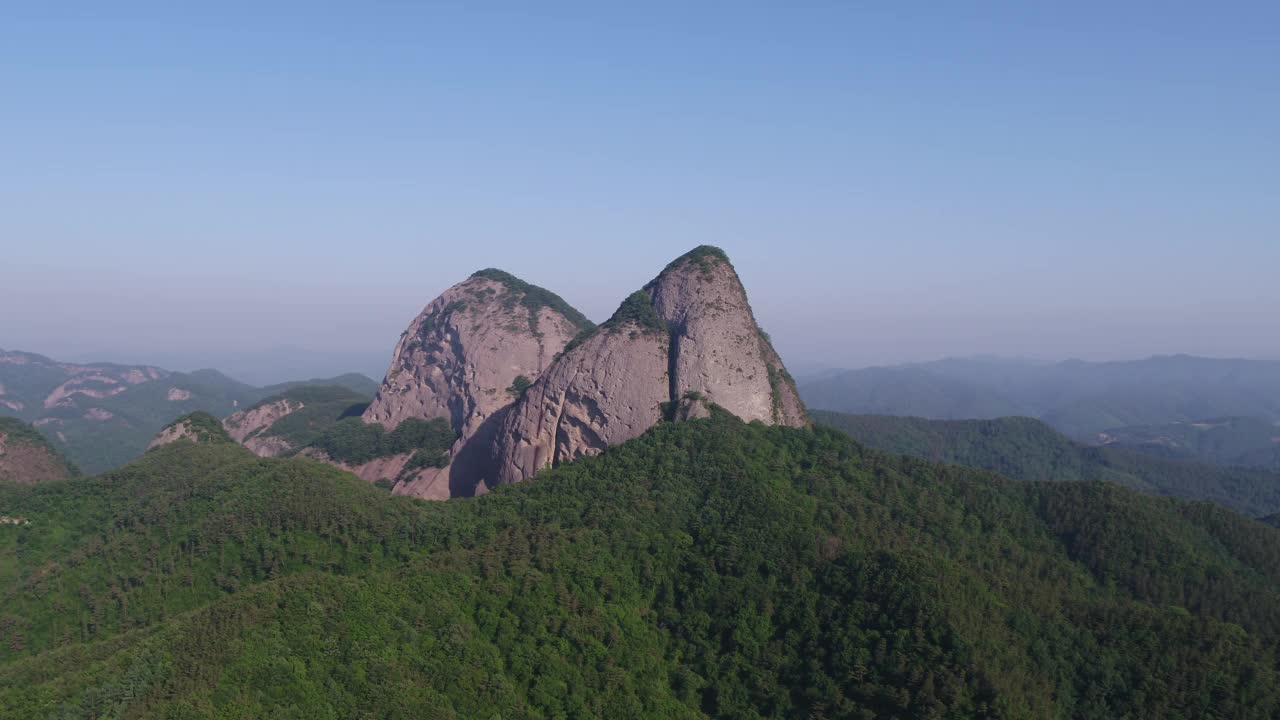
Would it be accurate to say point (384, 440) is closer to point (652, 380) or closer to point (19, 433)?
point (19, 433)

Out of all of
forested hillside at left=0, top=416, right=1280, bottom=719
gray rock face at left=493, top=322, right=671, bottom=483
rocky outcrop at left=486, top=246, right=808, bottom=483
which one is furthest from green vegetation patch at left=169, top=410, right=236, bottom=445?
gray rock face at left=493, top=322, right=671, bottom=483

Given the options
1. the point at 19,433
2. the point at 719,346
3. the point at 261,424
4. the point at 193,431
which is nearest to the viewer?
the point at 719,346

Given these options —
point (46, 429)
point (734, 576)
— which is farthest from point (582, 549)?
point (46, 429)

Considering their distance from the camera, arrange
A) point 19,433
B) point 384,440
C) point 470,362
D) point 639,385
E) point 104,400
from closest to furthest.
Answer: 1. point 639,385
2. point 19,433
3. point 470,362
4. point 384,440
5. point 104,400

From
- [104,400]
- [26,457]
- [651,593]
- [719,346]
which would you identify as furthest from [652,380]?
[104,400]

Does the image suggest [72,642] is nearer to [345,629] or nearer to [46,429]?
[345,629]

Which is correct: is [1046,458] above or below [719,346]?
→ below

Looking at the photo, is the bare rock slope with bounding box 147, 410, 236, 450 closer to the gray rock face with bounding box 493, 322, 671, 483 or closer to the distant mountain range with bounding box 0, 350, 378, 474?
the gray rock face with bounding box 493, 322, 671, 483
